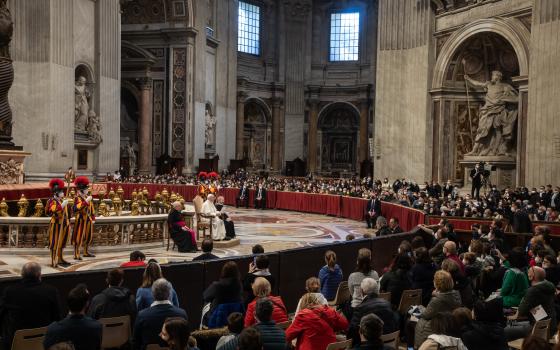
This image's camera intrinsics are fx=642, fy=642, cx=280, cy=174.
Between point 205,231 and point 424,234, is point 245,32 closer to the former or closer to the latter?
point 205,231

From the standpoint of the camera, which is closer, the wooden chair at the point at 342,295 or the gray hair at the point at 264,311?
the gray hair at the point at 264,311

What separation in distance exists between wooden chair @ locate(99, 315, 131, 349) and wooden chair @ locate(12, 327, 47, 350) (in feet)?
1.91

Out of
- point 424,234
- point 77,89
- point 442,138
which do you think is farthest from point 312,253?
point 77,89

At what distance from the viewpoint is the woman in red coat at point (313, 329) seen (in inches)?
226

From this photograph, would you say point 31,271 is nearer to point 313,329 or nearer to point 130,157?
point 313,329

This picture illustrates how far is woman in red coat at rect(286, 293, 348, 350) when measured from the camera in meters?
5.73

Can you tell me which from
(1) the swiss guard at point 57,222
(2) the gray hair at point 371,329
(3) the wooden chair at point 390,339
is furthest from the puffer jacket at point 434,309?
(1) the swiss guard at point 57,222

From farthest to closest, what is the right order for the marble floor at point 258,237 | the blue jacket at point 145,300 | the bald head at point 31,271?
1. the marble floor at point 258,237
2. the blue jacket at point 145,300
3. the bald head at point 31,271

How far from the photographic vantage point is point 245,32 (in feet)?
162

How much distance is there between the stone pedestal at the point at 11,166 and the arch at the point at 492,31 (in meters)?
17.8

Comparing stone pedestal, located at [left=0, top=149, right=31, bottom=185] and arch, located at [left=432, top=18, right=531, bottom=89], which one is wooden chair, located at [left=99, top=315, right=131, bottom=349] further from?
arch, located at [left=432, top=18, right=531, bottom=89]

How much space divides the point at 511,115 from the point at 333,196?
7.99 meters

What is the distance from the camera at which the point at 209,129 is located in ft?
139

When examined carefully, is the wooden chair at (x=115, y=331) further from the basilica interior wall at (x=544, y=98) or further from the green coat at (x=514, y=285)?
the basilica interior wall at (x=544, y=98)
